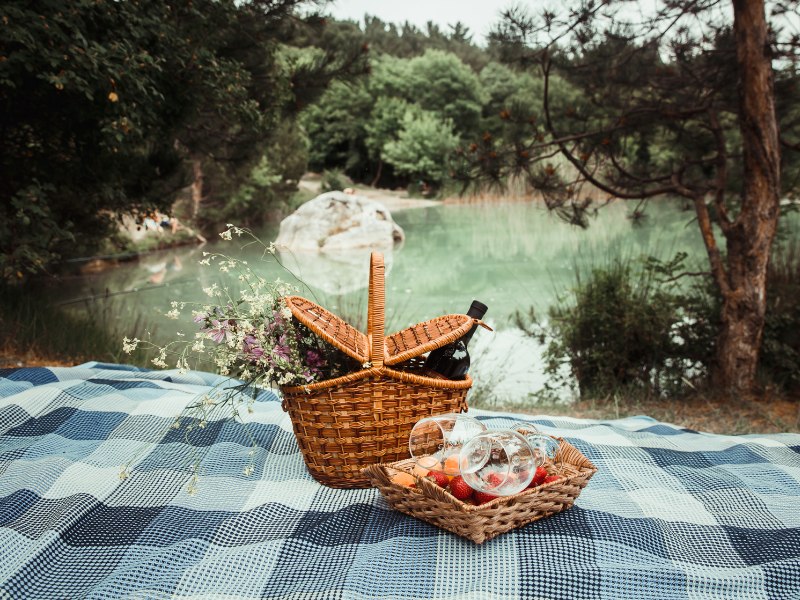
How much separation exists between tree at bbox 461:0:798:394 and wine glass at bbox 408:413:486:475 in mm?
2913

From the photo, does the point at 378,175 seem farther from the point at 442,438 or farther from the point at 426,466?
the point at 426,466

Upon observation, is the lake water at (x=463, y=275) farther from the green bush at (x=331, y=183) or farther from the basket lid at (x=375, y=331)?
the green bush at (x=331, y=183)

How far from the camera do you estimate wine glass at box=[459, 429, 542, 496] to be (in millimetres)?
1341

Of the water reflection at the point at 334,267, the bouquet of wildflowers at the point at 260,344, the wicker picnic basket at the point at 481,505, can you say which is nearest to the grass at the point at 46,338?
the bouquet of wildflowers at the point at 260,344

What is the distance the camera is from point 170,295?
350 inches

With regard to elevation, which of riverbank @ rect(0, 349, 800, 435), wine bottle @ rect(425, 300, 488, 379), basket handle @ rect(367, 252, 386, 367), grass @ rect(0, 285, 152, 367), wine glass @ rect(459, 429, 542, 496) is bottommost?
riverbank @ rect(0, 349, 800, 435)

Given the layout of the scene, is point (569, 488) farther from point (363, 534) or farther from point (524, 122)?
point (524, 122)

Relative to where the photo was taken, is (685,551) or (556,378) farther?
(556,378)

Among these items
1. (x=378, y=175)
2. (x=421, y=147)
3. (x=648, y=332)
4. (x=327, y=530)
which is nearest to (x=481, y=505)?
(x=327, y=530)

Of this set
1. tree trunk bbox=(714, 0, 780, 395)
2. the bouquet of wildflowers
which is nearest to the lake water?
tree trunk bbox=(714, 0, 780, 395)

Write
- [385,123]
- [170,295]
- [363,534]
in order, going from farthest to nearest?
[385,123] < [170,295] < [363,534]

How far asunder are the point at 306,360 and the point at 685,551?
91 centimetres

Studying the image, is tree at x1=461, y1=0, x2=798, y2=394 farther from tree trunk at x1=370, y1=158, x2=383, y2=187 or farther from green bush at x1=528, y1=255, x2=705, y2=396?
tree trunk at x1=370, y1=158, x2=383, y2=187

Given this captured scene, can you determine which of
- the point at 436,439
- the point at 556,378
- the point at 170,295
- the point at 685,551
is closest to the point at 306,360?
the point at 436,439
